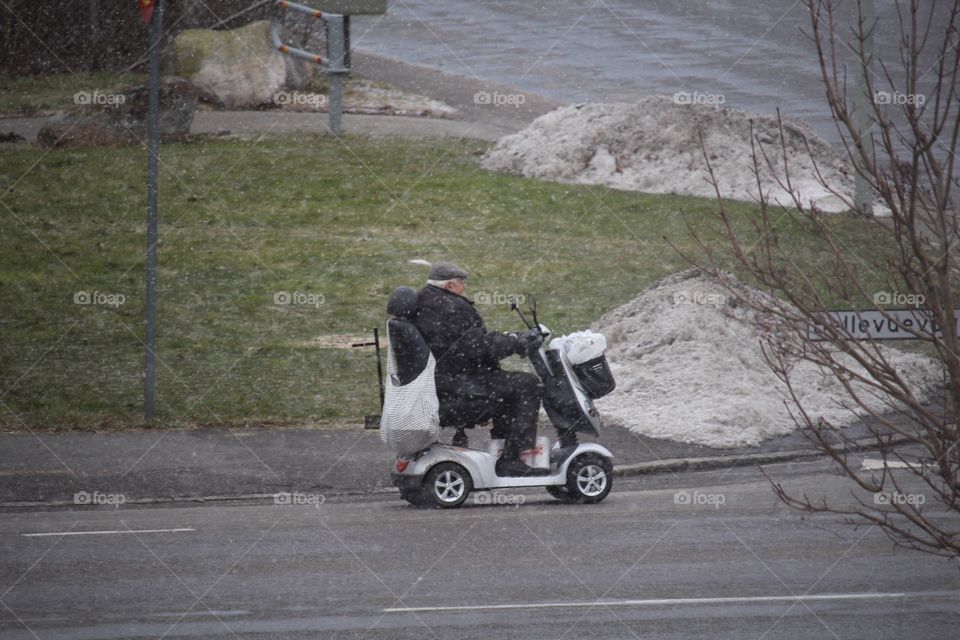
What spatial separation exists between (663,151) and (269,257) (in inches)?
274

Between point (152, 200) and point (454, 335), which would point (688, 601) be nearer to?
point (454, 335)

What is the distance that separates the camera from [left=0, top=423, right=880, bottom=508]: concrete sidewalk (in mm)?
11609

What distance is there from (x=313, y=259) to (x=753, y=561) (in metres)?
11.2

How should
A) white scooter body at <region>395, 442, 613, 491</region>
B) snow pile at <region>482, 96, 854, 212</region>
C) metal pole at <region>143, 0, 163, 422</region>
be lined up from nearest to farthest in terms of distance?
1. white scooter body at <region>395, 442, 613, 491</region>
2. metal pole at <region>143, 0, 163, 422</region>
3. snow pile at <region>482, 96, 854, 212</region>

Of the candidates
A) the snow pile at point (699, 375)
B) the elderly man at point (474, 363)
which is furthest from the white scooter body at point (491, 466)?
the snow pile at point (699, 375)

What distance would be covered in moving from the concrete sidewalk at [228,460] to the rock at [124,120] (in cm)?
1136

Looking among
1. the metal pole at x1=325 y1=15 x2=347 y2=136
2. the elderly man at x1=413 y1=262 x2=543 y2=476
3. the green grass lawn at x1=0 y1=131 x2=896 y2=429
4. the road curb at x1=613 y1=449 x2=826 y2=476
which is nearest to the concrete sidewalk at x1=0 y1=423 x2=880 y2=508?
the road curb at x1=613 y1=449 x2=826 y2=476

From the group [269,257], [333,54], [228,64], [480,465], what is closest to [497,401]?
[480,465]

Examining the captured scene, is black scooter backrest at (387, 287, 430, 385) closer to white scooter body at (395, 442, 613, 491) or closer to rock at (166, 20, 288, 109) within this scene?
white scooter body at (395, 442, 613, 491)

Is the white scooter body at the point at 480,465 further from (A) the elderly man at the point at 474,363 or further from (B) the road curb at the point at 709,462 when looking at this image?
(B) the road curb at the point at 709,462

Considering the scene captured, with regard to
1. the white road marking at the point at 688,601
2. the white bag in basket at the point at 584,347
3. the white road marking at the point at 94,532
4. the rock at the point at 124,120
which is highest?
the rock at the point at 124,120

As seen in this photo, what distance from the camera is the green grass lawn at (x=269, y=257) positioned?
15.0m

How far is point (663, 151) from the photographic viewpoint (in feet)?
74.6

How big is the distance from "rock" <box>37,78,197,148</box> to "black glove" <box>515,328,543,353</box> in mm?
14982
